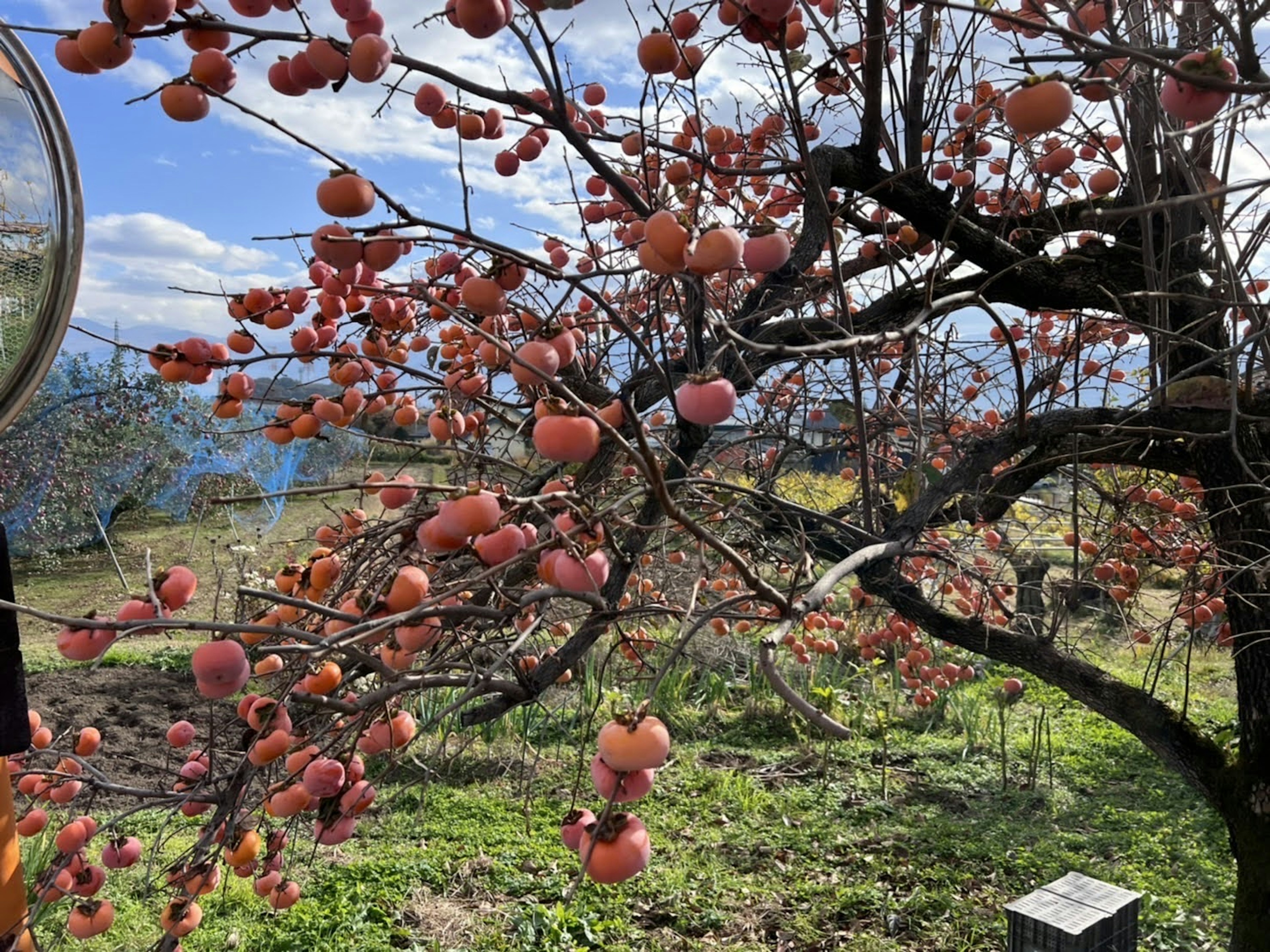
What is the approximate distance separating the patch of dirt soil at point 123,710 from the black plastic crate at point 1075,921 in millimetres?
3514

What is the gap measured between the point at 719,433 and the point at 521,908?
6.30 feet

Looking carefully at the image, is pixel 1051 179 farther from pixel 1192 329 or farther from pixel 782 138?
pixel 782 138

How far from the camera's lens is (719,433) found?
369cm

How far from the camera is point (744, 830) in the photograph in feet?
12.5

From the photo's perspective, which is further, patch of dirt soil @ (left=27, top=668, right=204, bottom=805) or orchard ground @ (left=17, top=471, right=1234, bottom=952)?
patch of dirt soil @ (left=27, top=668, right=204, bottom=805)

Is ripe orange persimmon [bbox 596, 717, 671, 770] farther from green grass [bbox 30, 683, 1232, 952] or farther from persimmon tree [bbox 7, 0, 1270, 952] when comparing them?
green grass [bbox 30, 683, 1232, 952]

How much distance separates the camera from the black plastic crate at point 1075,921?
6.55 ft

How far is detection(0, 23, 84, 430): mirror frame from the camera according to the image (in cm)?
101

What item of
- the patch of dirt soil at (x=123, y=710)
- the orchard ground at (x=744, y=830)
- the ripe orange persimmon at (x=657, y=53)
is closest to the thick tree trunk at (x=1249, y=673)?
the orchard ground at (x=744, y=830)

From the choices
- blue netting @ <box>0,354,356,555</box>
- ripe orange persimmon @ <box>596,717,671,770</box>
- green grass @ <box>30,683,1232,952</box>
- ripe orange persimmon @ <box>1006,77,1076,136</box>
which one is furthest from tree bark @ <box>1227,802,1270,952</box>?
blue netting @ <box>0,354,356,555</box>

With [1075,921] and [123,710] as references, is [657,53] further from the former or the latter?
[123,710]

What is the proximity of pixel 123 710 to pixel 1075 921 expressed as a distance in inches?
199

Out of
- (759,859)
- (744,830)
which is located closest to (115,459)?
(744,830)

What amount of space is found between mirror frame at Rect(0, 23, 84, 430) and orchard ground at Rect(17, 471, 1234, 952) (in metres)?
0.73
